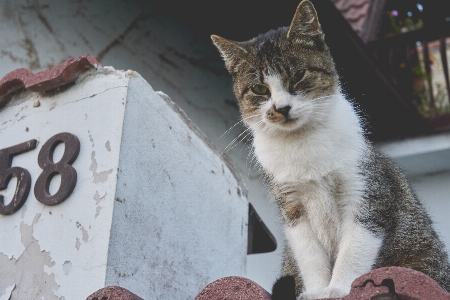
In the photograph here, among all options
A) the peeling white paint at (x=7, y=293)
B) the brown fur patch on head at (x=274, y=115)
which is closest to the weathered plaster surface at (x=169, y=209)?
the peeling white paint at (x=7, y=293)

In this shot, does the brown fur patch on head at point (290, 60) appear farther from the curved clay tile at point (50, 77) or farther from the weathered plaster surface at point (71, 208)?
the curved clay tile at point (50, 77)

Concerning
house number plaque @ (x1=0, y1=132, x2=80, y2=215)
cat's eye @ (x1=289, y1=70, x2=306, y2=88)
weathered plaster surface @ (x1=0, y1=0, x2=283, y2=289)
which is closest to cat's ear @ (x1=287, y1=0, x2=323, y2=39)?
cat's eye @ (x1=289, y1=70, x2=306, y2=88)

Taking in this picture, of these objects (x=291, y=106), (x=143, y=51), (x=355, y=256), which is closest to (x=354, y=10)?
(x=143, y=51)

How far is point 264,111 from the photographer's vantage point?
2.30 meters

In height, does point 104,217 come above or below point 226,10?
below

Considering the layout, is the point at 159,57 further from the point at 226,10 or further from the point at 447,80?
the point at 447,80

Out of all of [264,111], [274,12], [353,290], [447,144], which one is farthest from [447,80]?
[353,290]

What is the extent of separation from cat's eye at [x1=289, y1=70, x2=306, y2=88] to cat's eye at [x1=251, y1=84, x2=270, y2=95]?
0.36 feet

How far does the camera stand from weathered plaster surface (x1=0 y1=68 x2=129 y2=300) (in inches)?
85.4

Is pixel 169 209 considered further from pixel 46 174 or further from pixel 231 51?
pixel 231 51

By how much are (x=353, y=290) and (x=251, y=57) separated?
1283 mm

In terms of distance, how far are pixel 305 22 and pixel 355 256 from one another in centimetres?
103

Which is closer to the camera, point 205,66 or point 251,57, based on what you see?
point 251,57

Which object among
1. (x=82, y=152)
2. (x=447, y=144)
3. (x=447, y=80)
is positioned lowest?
(x=447, y=144)
